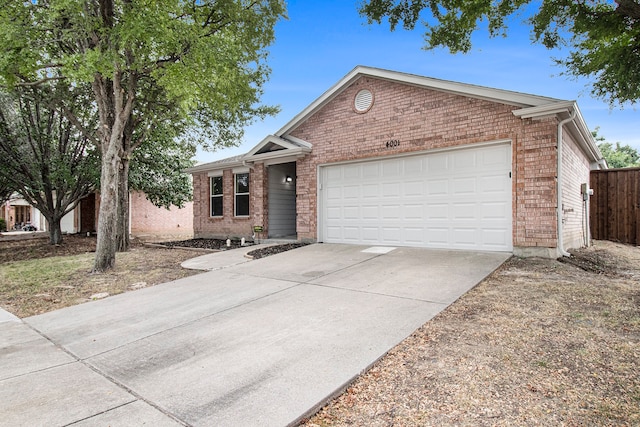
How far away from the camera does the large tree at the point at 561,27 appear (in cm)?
569

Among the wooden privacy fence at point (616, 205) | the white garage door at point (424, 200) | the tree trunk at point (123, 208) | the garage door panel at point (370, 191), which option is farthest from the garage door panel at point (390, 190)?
the tree trunk at point (123, 208)

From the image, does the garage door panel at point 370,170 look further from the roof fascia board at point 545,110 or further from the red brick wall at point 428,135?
the roof fascia board at point 545,110

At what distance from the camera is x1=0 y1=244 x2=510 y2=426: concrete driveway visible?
94.3 inches

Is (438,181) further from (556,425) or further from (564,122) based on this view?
(556,425)

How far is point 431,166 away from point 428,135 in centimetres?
76

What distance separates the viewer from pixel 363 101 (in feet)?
32.0

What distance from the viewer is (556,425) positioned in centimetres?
209

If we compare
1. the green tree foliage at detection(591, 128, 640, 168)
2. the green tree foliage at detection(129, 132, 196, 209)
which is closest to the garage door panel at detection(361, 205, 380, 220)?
the green tree foliage at detection(129, 132, 196, 209)

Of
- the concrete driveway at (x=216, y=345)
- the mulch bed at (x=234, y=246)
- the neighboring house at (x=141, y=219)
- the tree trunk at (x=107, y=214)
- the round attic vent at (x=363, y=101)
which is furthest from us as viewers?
the neighboring house at (x=141, y=219)

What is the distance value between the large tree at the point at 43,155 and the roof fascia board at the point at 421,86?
8251 millimetres

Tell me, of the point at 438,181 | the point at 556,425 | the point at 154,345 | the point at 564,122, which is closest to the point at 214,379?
the point at 154,345

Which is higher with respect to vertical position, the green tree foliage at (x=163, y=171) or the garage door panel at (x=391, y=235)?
the green tree foliage at (x=163, y=171)

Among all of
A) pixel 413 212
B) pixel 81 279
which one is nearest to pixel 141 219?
pixel 81 279

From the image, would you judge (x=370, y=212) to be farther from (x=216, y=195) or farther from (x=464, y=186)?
(x=216, y=195)
